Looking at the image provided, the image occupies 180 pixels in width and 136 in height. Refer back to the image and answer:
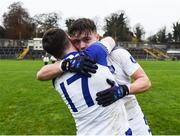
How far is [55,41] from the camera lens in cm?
375

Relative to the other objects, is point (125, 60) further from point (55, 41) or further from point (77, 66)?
point (55, 41)

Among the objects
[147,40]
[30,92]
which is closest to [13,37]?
[147,40]

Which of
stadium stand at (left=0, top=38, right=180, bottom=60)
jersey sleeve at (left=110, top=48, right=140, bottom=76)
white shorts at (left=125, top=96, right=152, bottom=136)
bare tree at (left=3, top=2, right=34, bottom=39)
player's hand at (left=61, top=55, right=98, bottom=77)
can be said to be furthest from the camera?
bare tree at (left=3, top=2, right=34, bottom=39)

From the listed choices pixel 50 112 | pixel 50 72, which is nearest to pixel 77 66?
pixel 50 72

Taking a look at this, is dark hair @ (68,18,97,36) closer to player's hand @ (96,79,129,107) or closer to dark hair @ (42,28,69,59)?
dark hair @ (42,28,69,59)

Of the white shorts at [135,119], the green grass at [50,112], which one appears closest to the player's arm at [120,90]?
the white shorts at [135,119]

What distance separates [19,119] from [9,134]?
1392 mm

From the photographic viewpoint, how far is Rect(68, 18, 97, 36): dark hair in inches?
156

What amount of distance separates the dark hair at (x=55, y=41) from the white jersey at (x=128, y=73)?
68 cm

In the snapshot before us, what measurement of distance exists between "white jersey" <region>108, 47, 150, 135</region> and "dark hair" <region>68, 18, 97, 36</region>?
0.44 metres

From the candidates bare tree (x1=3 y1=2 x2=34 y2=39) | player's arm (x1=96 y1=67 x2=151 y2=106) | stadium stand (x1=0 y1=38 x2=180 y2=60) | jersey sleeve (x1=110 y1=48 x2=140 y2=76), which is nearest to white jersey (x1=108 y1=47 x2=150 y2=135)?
jersey sleeve (x1=110 y1=48 x2=140 y2=76)

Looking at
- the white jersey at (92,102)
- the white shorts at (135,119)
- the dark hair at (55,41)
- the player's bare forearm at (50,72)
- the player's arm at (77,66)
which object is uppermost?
the dark hair at (55,41)

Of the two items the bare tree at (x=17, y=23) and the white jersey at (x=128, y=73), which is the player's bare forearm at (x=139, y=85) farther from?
the bare tree at (x=17, y=23)

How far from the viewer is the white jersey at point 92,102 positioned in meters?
3.77
